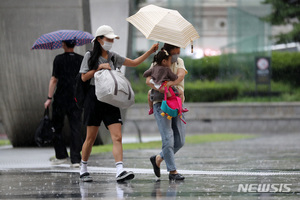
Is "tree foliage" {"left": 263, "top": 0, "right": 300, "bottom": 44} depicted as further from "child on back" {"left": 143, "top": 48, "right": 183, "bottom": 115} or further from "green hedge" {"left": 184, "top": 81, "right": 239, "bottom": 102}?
"child on back" {"left": 143, "top": 48, "right": 183, "bottom": 115}

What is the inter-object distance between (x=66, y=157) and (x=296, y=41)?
74.2 feet

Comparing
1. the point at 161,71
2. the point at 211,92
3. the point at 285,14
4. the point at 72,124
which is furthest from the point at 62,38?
the point at 285,14

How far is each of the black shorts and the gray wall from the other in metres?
5.30

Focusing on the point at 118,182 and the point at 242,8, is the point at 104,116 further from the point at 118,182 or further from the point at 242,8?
the point at 242,8

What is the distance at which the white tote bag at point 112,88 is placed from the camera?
311 inches

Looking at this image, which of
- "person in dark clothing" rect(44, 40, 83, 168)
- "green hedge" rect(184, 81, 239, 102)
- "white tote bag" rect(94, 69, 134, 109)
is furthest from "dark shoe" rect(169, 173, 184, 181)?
"green hedge" rect(184, 81, 239, 102)

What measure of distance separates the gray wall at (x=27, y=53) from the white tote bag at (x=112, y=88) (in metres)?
5.44

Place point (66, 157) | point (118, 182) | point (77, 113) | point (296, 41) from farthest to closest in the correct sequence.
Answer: point (296, 41) → point (66, 157) → point (77, 113) → point (118, 182)

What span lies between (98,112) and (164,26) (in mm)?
1277

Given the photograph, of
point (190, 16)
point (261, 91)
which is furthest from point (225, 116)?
point (190, 16)

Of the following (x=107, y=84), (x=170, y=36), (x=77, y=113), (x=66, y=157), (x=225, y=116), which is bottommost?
(x=225, y=116)

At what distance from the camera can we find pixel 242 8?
91.9 ft

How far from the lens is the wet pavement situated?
22.4 feet

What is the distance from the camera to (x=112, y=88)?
7895mm
